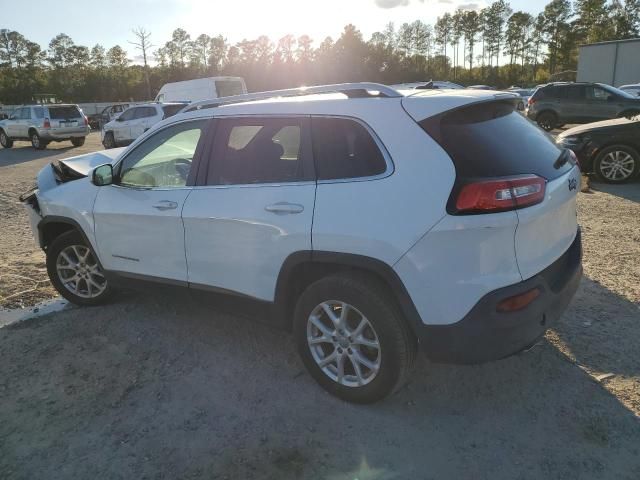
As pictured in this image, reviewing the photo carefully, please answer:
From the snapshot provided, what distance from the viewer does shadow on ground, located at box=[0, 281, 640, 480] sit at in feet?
8.21

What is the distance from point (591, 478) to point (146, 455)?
2158 mm

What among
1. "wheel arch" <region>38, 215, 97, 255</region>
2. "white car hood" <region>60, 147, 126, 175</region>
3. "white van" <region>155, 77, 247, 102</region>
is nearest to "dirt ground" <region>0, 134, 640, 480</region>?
"wheel arch" <region>38, 215, 97, 255</region>

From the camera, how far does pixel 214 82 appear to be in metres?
21.4

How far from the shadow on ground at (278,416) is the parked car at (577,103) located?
15300 millimetres

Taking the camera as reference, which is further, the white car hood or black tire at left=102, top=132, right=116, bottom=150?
black tire at left=102, top=132, right=116, bottom=150

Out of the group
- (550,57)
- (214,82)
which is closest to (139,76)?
(550,57)

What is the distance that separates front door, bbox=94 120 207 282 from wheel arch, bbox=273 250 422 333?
87cm

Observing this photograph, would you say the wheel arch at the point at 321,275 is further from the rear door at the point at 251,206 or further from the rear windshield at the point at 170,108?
the rear windshield at the point at 170,108

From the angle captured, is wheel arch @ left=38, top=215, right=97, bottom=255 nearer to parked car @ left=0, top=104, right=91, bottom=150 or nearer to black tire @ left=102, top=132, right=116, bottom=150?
black tire @ left=102, top=132, right=116, bottom=150

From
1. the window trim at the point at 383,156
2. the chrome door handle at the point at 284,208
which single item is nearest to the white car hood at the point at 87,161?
the chrome door handle at the point at 284,208

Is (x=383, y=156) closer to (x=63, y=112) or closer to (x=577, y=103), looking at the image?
(x=577, y=103)

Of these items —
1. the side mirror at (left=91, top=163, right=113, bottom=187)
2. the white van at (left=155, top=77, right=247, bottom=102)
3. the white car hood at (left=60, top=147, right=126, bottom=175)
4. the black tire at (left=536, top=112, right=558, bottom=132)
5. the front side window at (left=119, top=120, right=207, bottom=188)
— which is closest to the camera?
the front side window at (left=119, top=120, right=207, bottom=188)

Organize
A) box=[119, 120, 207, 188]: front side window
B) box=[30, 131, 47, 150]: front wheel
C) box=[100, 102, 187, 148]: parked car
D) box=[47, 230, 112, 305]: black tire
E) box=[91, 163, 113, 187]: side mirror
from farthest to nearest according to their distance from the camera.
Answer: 1. box=[30, 131, 47, 150]: front wheel
2. box=[100, 102, 187, 148]: parked car
3. box=[47, 230, 112, 305]: black tire
4. box=[91, 163, 113, 187]: side mirror
5. box=[119, 120, 207, 188]: front side window

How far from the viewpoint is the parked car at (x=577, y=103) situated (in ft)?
54.7
